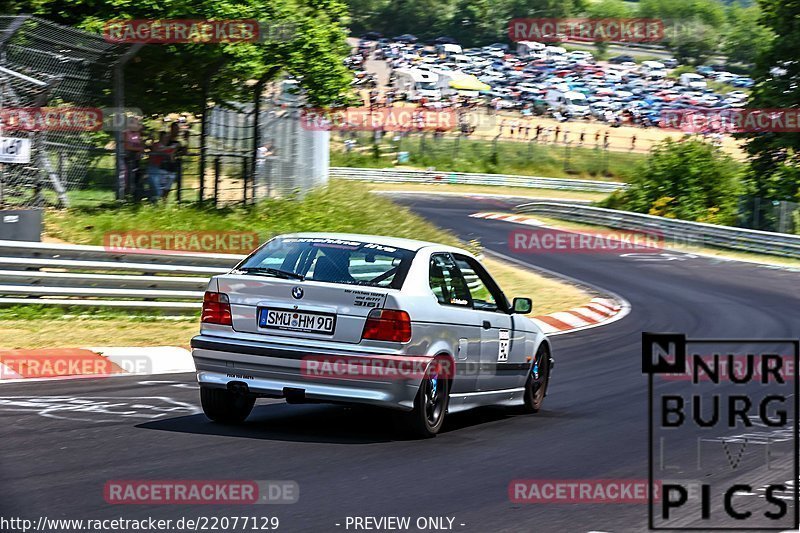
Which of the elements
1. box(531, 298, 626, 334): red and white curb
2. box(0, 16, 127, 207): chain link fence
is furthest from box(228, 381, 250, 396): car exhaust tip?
box(531, 298, 626, 334): red and white curb

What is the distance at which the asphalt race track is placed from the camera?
596 centimetres

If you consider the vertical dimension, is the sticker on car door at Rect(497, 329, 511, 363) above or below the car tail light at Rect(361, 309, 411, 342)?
below

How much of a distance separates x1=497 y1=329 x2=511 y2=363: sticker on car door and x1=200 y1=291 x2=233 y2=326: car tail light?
2.34 meters

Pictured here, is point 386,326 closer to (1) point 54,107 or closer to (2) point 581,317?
(1) point 54,107

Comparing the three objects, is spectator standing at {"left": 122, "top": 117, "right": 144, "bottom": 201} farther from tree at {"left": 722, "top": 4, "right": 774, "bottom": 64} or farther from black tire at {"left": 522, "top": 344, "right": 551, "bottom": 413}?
tree at {"left": 722, "top": 4, "right": 774, "bottom": 64}

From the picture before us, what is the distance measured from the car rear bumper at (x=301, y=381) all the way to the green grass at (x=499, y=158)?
47.1m

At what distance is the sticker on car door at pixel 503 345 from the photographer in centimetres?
933

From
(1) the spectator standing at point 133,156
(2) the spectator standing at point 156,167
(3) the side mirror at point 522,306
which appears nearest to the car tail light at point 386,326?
(3) the side mirror at point 522,306

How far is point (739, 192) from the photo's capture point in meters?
38.0

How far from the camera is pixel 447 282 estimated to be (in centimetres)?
873

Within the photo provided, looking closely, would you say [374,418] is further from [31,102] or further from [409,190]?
[409,190]

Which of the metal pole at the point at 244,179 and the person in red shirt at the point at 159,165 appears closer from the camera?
the person in red shirt at the point at 159,165

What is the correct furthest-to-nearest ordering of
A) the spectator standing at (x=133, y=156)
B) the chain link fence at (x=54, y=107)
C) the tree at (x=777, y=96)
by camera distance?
the tree at (x=777, y=96), the spectator standing at (x=133, y=156), the chain link fence at (x=54, y=107)

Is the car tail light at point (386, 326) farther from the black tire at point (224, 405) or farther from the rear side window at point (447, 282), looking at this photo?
the black tire at point (224, 405)
